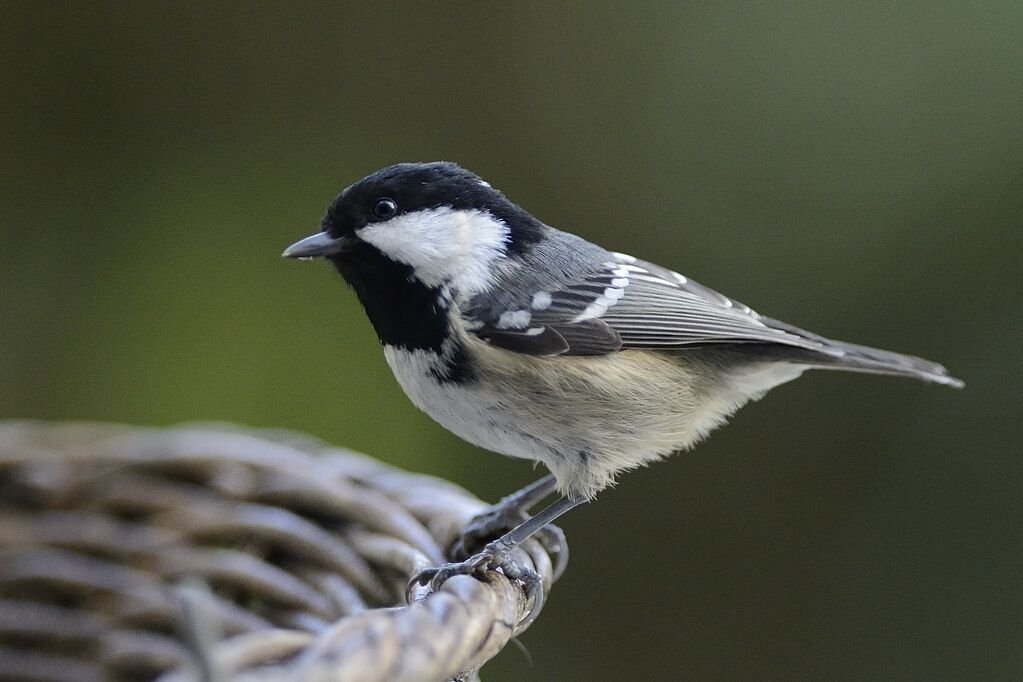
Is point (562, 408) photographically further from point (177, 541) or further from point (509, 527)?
point (177, 541)

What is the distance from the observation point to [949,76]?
166cm

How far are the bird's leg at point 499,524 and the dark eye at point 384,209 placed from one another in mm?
337

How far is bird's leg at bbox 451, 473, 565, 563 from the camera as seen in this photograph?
93 centimetres

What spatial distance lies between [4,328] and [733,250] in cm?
140

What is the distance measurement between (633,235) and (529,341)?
2.75ft

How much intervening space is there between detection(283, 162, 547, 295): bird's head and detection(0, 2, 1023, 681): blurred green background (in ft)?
2.46

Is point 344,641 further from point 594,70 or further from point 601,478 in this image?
point 594,70

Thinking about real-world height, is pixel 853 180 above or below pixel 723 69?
below

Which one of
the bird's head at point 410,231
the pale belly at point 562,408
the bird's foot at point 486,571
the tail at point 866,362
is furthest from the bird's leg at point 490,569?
the tail at point 866,362

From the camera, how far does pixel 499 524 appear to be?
0.97 meters

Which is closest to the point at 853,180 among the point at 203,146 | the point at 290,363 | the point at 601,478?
the point at 601,478

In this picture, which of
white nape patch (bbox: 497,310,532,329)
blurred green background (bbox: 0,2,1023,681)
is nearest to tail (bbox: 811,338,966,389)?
white nape patch (bbox: 497,310,532,329)

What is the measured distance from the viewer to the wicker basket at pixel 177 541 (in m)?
0.92

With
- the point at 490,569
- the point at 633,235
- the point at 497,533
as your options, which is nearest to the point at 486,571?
the point at 490,569
